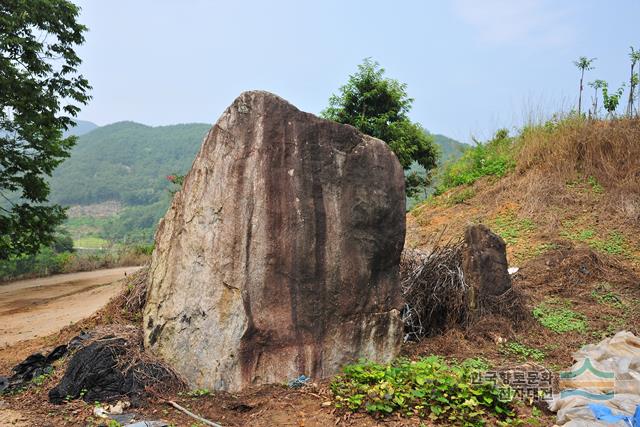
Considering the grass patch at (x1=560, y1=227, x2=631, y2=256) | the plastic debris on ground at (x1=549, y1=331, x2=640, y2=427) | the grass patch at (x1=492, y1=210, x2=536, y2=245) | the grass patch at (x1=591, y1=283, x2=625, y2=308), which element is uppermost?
the grass patch at (x1=492, y1=210, x2=536, y2=245)

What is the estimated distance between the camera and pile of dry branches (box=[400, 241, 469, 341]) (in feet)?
19.7

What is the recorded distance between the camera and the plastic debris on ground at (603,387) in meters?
3.50

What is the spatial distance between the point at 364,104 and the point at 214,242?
12.5 m

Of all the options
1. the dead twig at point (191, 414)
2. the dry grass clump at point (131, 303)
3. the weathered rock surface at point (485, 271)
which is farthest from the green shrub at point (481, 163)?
the dead twig at point (191, 414)

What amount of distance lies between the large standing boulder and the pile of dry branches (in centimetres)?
96

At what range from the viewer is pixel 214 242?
470 centimetres

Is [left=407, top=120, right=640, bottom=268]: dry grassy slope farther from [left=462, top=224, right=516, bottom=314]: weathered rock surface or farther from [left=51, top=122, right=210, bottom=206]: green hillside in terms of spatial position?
[left=51, top=122, right=210, bottom=206]: green hillside

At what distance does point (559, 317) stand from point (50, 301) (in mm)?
9750

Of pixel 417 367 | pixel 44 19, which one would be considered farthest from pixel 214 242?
pixel 44 19

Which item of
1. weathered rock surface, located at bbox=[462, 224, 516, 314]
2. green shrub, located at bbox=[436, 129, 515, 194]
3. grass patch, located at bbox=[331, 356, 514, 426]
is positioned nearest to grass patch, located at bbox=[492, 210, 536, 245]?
green shrub, located at bbox=[436, 129, 515, 194]

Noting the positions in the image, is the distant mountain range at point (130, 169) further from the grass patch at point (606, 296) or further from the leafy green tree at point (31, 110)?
the grass patch at point (606, 296)

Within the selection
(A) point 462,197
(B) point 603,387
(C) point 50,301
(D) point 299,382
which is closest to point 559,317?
(B) point 603,387

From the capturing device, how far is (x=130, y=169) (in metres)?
57.4

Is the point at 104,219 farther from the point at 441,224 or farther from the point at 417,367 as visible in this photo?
the point at 417,367
